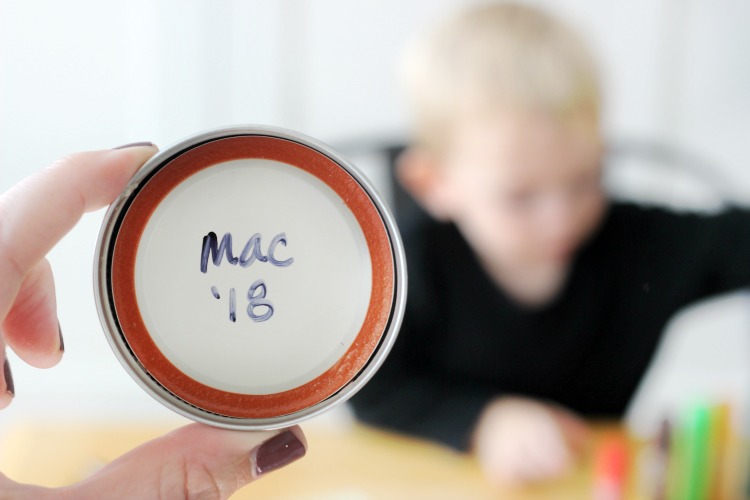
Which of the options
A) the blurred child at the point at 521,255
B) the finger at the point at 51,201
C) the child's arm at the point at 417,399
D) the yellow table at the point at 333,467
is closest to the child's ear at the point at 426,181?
the blurred child at the point at 521,255

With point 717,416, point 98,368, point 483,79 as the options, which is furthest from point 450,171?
point 98,368

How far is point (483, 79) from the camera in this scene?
28.4 inches

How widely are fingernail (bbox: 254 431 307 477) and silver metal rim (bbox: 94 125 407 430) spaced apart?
0.02 meters

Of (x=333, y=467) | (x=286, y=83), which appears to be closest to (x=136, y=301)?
(x=333, y=467)

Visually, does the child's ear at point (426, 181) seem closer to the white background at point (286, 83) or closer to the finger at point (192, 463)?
the white background at point (286, 83)

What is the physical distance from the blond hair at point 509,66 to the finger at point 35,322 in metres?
0.47

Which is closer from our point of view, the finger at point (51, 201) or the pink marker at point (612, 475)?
the finger at point (51, 201)

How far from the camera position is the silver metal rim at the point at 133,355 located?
0.28 metres

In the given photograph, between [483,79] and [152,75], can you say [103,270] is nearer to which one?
[483,79]

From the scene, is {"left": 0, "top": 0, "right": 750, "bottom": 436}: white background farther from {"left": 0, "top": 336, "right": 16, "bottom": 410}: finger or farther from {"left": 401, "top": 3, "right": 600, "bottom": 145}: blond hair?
{"left": 0, "top": 336, "right": 16, "bottom": 410}: finger

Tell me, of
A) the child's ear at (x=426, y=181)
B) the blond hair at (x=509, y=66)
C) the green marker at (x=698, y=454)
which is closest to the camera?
the green marker at (x=698, y=454)

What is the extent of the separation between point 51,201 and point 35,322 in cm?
8

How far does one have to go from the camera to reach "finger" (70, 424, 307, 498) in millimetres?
307

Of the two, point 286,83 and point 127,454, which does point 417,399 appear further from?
point 286,83
